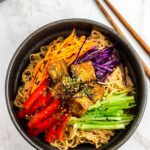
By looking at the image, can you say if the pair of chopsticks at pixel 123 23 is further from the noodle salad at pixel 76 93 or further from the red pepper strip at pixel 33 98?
the red pepper strip at pixel 33 98

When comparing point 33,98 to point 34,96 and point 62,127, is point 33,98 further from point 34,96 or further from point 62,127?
point 62,127

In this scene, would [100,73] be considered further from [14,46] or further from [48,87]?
[14,46]

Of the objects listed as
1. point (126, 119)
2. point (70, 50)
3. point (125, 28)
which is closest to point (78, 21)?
point (70, 50)

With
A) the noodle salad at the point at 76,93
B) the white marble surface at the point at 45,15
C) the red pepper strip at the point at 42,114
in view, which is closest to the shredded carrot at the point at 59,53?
the noodle salad at the point at 76,93

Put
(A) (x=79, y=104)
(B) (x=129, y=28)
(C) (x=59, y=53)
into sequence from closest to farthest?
(A) (x=79, y=104)
(C) (x=59, y=53)
(B) (x=129, y=28)

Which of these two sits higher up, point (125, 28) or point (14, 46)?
point (14, 46)

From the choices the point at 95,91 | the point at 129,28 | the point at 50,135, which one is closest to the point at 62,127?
the point at 50,135
